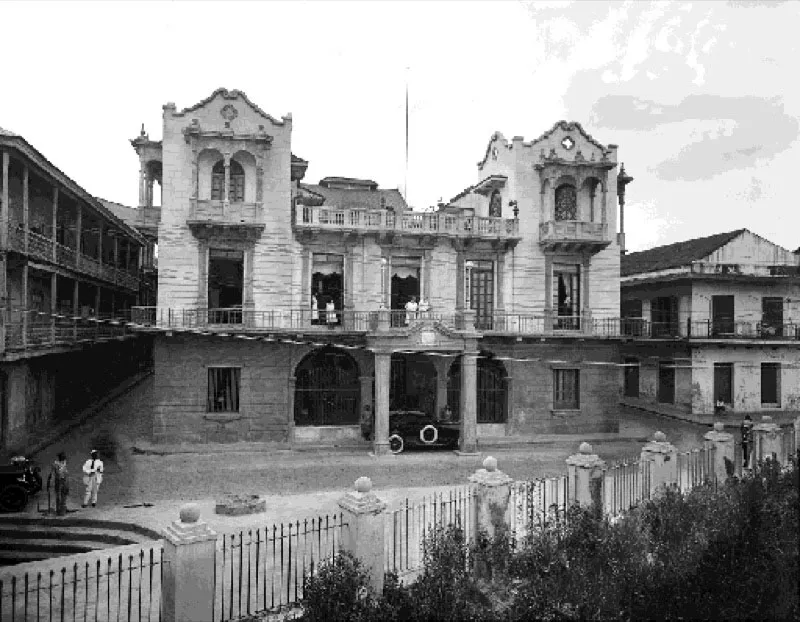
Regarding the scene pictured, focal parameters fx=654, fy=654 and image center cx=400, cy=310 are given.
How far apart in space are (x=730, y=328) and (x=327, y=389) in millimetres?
20746

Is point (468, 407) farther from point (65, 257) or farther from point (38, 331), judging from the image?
point (65, 257)

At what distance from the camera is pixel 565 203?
95.6 ft

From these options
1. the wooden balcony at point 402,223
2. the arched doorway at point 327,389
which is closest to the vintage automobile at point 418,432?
the arched doorway at point 327,389

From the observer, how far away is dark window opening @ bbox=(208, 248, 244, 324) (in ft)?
83.4

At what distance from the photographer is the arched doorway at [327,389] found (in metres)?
26.1

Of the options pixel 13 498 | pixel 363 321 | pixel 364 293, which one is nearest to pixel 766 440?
pixel 363 321

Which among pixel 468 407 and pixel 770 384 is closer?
pixel 468 407

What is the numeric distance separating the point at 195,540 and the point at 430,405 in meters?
20.0

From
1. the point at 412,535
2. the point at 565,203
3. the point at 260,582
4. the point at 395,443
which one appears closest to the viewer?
the point at 260,582

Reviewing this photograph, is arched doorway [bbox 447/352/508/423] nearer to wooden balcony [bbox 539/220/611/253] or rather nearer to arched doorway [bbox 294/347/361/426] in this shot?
arched doorway [bbox 294/347/361/426]

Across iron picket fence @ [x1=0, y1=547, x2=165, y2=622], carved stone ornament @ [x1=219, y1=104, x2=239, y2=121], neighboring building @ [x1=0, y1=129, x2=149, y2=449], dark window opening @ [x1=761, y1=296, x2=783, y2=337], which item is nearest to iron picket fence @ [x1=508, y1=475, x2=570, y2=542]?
iron picket fence @ [x1=0, y1=547, x2=165, y2=622]

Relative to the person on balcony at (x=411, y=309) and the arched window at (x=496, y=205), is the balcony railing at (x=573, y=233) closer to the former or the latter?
the arched window at (x=496, y=205)

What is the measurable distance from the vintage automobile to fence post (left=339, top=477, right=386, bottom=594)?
45.7 feet

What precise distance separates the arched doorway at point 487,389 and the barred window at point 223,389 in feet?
28.9
